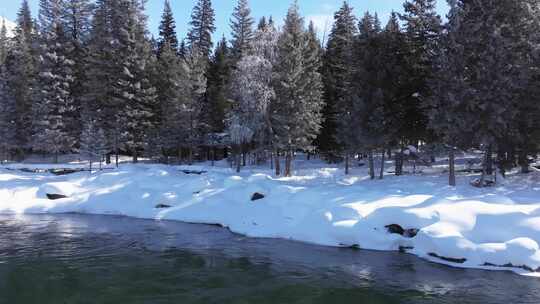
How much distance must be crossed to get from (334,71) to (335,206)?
3136cm

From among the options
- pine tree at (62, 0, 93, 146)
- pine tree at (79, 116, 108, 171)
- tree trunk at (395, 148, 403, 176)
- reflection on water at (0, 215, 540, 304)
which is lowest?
reflection on water at (0, 215, 540, 304)

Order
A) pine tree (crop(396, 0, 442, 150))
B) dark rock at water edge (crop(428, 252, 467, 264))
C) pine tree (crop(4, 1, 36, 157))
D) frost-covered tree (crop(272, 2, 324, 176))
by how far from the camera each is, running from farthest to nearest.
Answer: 1. pine tree (crop(4, 1, 36, 157))
2. frost-covered tree (crop(272, 2, 324, 176))
3. pine tree (crop(396, 0, 442, 150))
4. dark rock at water edge (crop(428, 252, 467, 264))

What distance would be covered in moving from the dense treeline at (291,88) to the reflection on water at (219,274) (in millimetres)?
15678

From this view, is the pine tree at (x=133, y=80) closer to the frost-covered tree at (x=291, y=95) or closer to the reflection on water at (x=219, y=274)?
the frost-covered tree at (x=291, y=95)

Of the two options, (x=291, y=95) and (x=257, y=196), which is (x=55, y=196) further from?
(x=291, y=95)

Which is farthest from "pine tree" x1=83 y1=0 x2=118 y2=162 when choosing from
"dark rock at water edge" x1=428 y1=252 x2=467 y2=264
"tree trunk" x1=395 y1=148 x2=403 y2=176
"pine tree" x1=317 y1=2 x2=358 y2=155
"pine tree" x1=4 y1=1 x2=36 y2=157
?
"dark rock at water edge" x1=428 y1=252 x2=467 y2=264

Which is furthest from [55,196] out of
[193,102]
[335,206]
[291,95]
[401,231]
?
[401,231]

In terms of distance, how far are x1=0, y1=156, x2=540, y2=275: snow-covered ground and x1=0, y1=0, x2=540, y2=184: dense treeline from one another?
404 cm

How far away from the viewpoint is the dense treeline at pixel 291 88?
1140 inches

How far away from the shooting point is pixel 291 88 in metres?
38.2

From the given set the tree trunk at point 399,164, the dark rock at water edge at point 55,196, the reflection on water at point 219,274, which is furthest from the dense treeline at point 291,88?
the reflection on water at point 219,274

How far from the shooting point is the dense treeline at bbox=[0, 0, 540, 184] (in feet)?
95.0

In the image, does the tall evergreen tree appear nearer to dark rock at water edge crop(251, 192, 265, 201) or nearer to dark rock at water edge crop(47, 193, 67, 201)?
dark rock at water edge crop(251, 192, 265, 201)

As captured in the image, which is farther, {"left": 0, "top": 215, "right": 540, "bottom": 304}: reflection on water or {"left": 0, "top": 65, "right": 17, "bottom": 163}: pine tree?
{"left": 0, "top": 65, "right": 17, "bottom": 163}: pine tree
